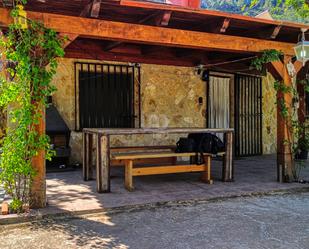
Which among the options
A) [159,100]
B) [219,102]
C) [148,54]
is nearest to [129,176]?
[148,54]

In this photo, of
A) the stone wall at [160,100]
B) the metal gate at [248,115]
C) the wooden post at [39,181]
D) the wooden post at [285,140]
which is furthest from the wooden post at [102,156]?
the metal gate at [248,115]

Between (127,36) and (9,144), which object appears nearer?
(9,144)

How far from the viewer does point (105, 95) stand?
8156 millimetres

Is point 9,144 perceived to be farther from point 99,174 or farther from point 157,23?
point 157,23

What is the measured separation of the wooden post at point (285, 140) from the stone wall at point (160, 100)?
10.7 feet

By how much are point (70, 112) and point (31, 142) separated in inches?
145

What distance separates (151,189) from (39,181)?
1.91 m

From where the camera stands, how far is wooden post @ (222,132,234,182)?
6070 millimetres

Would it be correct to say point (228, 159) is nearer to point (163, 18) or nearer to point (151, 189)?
point (151, 189)

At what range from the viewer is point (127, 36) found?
474cm

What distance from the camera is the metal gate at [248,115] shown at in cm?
1002

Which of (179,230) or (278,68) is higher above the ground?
(278,68)

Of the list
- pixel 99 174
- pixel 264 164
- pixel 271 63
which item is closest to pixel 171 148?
pixel 99 174

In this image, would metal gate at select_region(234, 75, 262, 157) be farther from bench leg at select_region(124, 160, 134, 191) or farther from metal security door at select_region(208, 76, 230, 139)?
bench leg at select_region(124, 160, 134, 191)
